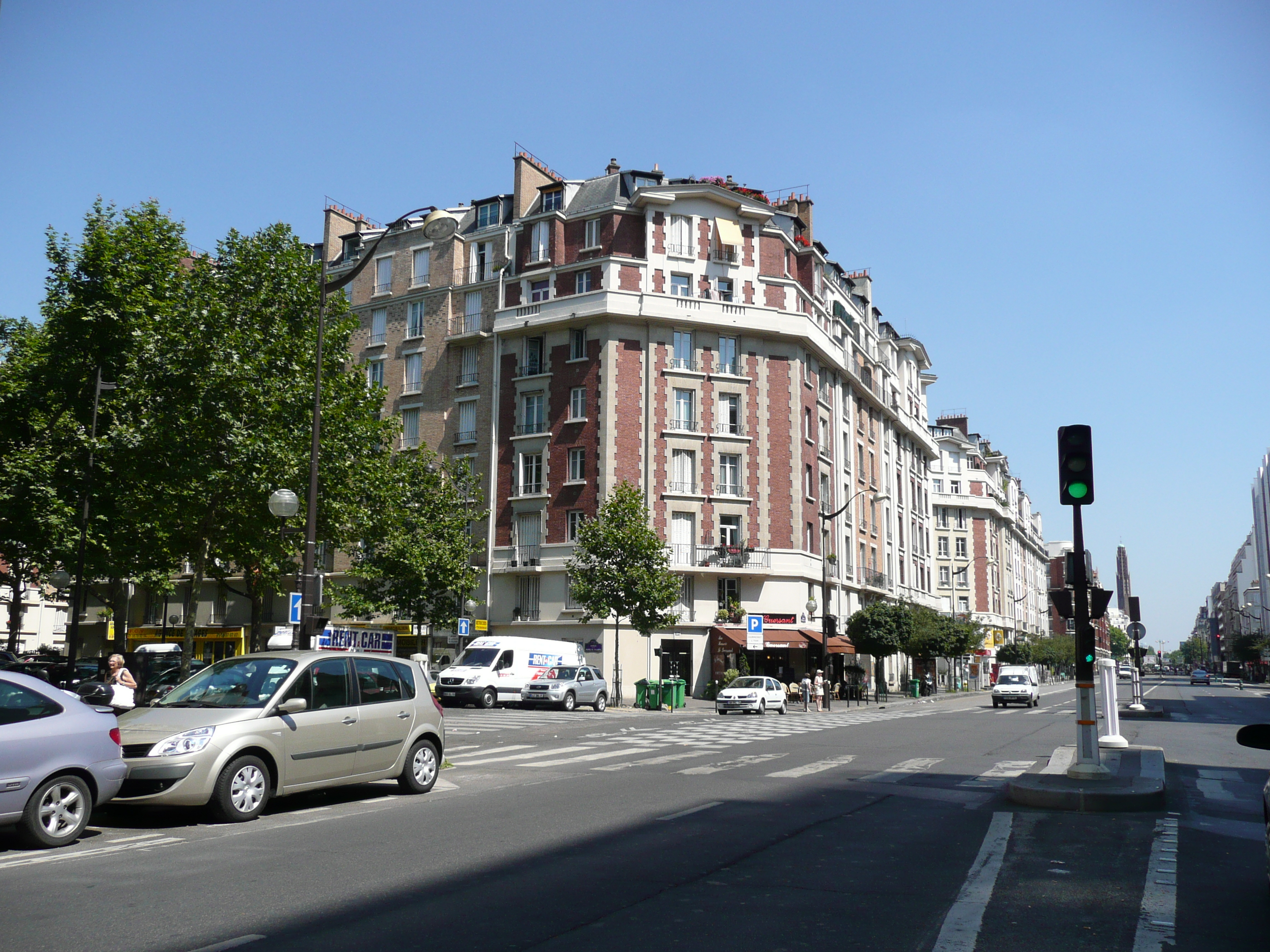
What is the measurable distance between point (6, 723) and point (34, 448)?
26.9 m

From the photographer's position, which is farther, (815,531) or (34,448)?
(815,531)

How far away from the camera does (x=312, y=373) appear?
29.0m

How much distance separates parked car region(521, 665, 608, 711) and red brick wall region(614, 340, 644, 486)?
10.9 metres

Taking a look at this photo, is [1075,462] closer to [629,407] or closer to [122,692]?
[122,692]

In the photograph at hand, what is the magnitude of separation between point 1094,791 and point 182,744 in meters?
8.71

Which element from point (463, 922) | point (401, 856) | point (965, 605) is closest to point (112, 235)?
point (401, 856)

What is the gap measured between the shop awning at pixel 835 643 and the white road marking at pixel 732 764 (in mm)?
28187

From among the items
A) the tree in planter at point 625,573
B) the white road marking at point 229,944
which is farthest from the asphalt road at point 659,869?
the tree in planter at point 625,573

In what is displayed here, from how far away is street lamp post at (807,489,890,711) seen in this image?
133ft

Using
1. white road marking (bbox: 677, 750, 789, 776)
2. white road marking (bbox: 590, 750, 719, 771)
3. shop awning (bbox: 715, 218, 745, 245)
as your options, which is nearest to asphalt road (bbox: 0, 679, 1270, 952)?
white road marking (bbox: 677, 750, 789, 776)

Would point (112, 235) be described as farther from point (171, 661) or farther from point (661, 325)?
point (661, 325)

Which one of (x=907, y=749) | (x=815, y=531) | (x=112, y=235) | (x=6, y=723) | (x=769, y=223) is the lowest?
(x=907, y=749)

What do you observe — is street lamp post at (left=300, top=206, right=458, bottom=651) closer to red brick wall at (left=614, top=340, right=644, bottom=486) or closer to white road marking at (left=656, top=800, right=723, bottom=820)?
white road marking at (left=656, top=800, right=723, bottom=820)

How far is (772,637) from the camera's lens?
44875 mm
